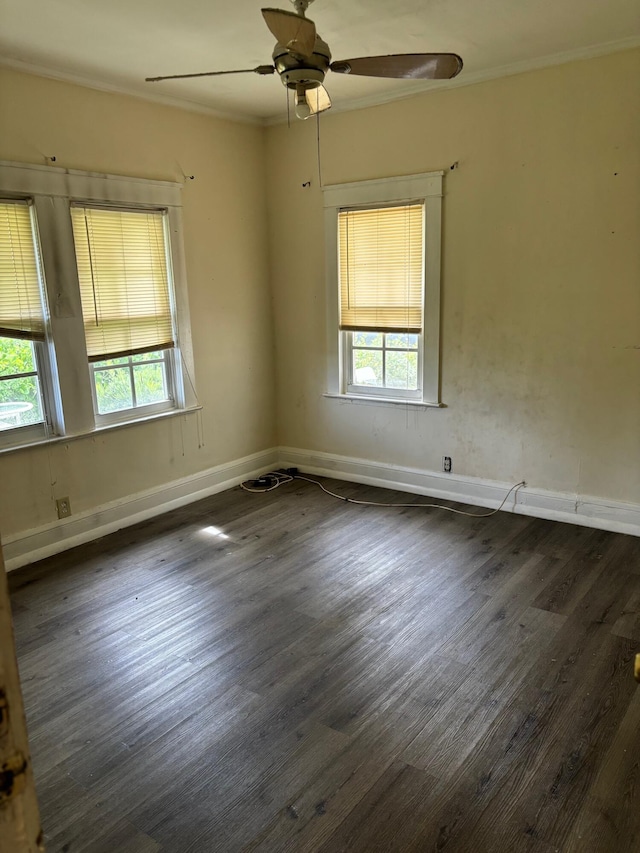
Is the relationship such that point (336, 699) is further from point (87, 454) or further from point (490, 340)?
point (490, 340)

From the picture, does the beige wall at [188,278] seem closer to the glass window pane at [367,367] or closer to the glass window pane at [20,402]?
the glass window pane at [20,402]

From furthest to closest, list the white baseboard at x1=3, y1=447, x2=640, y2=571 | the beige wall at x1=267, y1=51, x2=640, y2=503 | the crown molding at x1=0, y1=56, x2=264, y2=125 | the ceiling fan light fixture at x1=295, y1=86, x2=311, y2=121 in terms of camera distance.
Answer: the white baseboard at x1=3, y1=447, x2=640, y2=571 → the beige wall at x1=267, y1=51, x2=640, y2=503 → the crown molding at x1=0, y1=56, x2=264, y2=125 → the ceiling fan light fixture at x1=295, y1=86, x2=311, y2=121

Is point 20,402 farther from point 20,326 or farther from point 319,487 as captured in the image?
point 319,487

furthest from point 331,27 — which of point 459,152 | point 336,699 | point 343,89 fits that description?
point 336,699

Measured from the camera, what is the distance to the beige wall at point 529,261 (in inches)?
141

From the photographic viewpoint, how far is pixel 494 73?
12.4 ft

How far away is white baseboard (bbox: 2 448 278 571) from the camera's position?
12.1 feet

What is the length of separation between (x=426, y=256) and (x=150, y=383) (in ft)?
6.95

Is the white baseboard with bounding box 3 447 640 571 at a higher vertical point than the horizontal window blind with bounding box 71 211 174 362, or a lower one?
lower

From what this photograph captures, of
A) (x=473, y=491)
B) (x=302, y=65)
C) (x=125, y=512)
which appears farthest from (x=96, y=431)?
(x=473, y=491)

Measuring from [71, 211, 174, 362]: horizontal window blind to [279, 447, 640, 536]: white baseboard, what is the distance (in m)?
1.64

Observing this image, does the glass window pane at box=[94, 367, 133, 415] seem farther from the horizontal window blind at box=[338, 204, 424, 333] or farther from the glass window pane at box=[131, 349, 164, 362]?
the horizontal window blind at box=[338, 204, 424, 333]

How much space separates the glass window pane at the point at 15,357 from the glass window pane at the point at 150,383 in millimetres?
749

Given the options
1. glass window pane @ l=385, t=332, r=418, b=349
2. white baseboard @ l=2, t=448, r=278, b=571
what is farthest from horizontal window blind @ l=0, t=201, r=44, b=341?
glass window pane @ l=385, t=332, r=418, b=349
